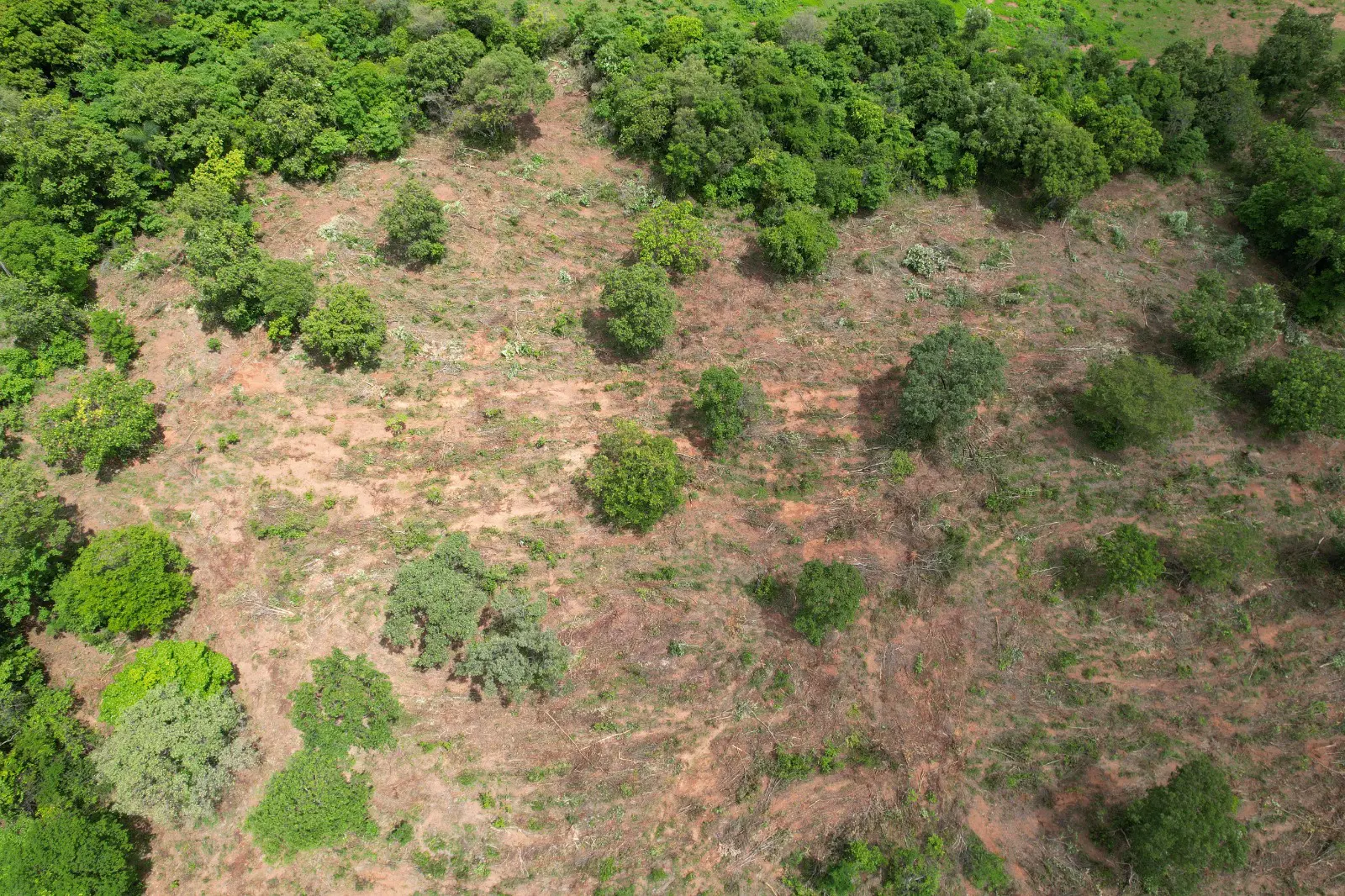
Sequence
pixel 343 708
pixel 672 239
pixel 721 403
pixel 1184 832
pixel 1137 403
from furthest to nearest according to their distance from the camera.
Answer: pixel 672 239 < pixel 721 403 < pixel 1137 403 < pixel 343 708 < pixel 1184 832

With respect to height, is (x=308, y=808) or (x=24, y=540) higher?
(x=24, y=540)

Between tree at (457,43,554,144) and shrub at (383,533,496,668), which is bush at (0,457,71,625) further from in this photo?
tree at (457,43,554,144)

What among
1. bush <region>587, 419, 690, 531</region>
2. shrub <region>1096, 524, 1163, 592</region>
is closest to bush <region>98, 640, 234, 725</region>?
bush <region>587, 419, 690, 531</region>

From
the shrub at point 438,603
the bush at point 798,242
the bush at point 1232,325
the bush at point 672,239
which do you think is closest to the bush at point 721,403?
the bush at point 672,239

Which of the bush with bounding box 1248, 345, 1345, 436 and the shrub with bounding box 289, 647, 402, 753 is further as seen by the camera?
the bush with bounding box 1248, 345, 1345, 436

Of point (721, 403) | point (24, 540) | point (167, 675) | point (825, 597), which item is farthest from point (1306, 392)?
point (24, 540)

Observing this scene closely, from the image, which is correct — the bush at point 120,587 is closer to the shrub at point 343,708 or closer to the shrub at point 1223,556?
the shrub at point 343,708

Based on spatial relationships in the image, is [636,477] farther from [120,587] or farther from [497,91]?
[497,91]
